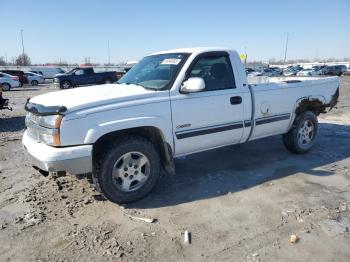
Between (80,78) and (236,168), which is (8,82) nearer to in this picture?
(80,78)

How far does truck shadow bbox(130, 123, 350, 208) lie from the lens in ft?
15.0

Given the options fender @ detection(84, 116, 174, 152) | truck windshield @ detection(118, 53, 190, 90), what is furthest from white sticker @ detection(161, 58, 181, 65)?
fender @ detection(84, 116, 174, 152)

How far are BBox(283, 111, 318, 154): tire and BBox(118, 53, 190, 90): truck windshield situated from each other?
2.71 meters

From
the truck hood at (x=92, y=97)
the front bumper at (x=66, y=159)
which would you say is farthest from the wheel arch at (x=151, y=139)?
the truck hood at (x=92, y=97)

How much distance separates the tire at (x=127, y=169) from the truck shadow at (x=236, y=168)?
21 cm

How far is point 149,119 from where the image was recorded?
412cm

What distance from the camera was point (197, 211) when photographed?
13.3 feet

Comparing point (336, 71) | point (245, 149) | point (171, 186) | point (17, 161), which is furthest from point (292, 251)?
point (336, 71)

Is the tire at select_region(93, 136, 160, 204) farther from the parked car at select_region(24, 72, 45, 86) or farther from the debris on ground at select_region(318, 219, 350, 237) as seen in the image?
the parked car at select_region(24, 72, 45, 86)

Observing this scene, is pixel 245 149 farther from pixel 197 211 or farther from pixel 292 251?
pixel 292 251

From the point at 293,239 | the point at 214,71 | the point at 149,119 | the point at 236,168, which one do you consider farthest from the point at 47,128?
the point at 236,168

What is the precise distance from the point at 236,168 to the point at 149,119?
2168 millimetres

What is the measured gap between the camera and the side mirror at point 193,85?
4.22 meters

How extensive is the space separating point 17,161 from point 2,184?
1.18 metres
